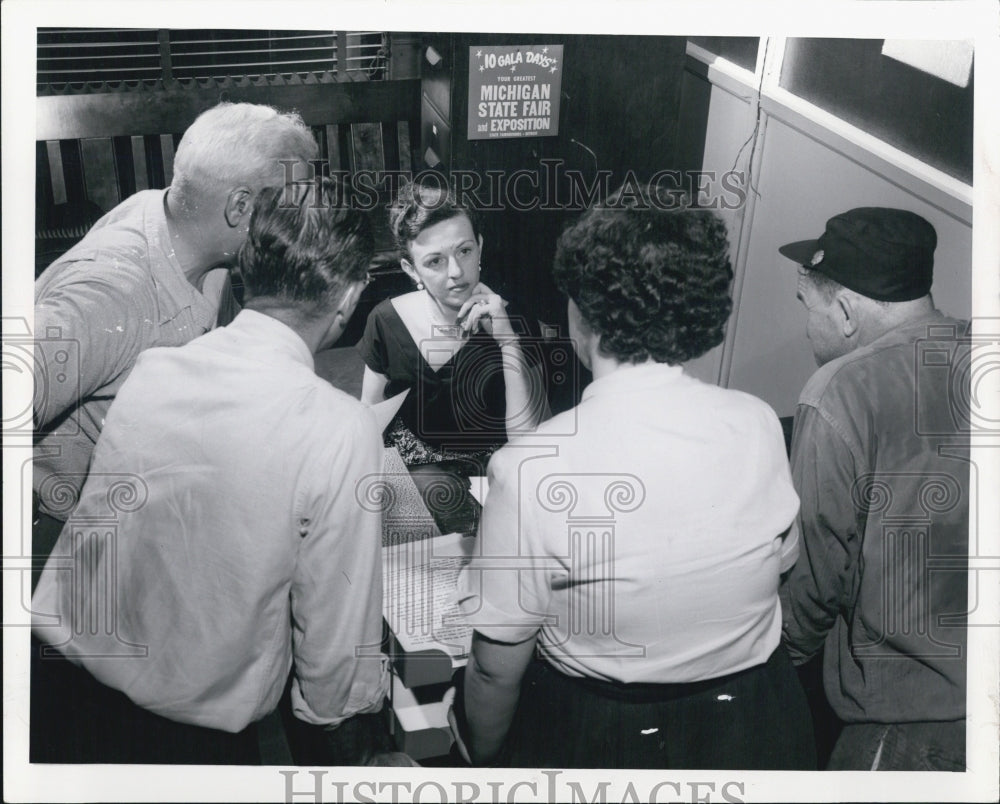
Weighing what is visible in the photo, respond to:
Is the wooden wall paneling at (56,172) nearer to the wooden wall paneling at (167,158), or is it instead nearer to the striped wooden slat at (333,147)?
the wooden wall paneling at (167,158)

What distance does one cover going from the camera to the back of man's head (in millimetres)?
1914

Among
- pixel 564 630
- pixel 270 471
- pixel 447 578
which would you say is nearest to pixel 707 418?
pixel 564 630

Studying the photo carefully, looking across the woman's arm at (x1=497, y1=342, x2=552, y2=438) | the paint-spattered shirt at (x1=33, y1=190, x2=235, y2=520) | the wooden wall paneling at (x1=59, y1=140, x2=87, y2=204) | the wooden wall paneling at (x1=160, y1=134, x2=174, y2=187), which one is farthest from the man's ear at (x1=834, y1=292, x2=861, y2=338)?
the wooden wall paneling at (x1=59, y1=140, x2=87, y2=204)

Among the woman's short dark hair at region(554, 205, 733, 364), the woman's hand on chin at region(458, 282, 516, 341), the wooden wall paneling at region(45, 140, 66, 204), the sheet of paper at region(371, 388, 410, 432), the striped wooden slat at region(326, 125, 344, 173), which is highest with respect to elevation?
the striped wooden slat at region(326, 125, 344, 173)

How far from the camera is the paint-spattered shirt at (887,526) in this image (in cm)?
196

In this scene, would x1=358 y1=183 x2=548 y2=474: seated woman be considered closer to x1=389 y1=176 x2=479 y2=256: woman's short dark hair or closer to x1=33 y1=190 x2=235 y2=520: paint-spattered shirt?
x1=389 y1=176 x2=479 y2=256: woman's short dark hair

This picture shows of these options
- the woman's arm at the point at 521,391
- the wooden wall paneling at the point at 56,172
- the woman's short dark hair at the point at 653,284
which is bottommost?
the woman's arm at the point at 521,391

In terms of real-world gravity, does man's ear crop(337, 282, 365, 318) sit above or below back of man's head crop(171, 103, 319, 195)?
below

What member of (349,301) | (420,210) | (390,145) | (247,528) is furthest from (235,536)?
(390,145)

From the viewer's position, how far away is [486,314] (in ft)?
6.47

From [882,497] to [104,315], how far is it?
5.17 feet

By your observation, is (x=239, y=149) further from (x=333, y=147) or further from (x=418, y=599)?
(x=418, y=599)

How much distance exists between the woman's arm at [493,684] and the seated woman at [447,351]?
→ 1.18 feet

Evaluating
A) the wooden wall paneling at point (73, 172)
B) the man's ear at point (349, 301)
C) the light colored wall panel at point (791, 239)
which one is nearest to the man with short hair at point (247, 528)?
the man's ear at point (349, 301)
